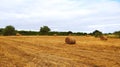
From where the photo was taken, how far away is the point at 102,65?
41.2 ft

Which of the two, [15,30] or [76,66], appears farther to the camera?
[15,30]

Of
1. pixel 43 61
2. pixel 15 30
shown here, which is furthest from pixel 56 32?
pixel 43 61

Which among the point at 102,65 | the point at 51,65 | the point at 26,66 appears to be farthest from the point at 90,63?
the point at 26,66

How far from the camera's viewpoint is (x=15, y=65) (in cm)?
1270

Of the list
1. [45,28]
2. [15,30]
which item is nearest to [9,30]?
[15,30]

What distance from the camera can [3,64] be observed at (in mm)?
13086

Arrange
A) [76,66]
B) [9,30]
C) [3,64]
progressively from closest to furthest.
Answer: [76,66]
[3,64]
[9,30]

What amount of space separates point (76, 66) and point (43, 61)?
2.18 meters

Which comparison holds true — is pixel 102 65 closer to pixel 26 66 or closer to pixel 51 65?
pixel 51 65

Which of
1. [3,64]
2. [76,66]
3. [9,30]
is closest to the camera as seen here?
[76,66]

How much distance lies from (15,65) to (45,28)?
6601 centimetres

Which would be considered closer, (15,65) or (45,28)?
(15,65)

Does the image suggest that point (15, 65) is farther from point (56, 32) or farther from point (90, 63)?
point (56, 32)

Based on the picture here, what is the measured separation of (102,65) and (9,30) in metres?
65.0
